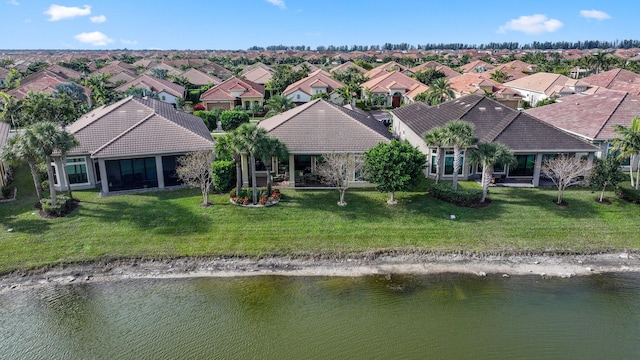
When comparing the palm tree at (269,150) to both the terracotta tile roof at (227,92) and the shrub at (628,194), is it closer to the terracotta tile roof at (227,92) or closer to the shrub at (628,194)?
the shrub at (628,194)

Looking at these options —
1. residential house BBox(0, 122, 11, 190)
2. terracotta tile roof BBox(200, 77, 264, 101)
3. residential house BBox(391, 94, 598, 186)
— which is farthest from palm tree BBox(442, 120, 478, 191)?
terracotta tile roof BBox(200, 77, 264, 101)

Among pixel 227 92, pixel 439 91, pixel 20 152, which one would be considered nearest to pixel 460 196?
pixel 20 152

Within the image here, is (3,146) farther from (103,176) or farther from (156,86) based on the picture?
Answer: (156,86)

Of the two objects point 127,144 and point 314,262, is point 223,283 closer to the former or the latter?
point 314,262

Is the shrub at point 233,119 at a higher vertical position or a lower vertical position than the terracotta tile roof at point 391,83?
lower

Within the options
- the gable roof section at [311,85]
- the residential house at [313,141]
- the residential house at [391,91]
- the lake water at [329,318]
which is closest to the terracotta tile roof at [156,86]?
the gable roof section at [311,85]

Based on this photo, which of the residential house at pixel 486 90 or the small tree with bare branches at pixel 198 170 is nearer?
the small tree with bare branches at pixel 198 170

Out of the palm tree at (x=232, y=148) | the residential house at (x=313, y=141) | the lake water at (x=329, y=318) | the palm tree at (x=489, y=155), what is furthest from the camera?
the residential house at (x=313, y=141)
